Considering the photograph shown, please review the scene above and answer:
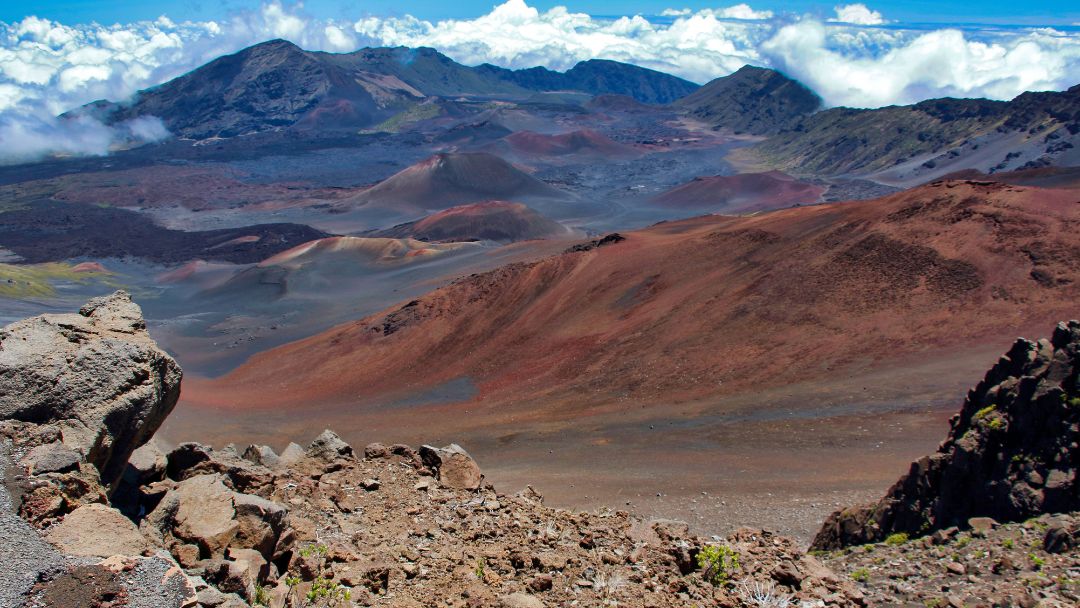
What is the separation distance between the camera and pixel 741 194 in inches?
4122

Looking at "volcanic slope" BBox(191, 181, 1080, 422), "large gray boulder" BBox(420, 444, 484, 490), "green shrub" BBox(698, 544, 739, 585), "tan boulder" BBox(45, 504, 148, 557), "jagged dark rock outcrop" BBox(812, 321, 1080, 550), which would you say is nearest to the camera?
"tan boulder" BBox(45, 504, 148, 557)

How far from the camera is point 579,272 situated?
39469 millimetres

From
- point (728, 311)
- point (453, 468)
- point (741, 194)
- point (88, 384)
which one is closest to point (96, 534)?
point (88, 384)

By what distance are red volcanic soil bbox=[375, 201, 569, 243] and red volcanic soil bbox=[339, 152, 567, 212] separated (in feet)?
61.6

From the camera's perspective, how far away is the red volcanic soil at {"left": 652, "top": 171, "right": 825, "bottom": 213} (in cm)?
9918

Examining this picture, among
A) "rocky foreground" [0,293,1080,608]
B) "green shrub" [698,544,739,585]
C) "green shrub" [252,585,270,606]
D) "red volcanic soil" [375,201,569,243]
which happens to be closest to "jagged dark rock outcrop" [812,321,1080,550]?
"rocky foreground" [0,293,1080,608]

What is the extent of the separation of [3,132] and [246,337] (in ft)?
561

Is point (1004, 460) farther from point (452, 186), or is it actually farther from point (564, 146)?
point (564, 146)

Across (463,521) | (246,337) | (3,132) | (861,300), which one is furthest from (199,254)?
(3,132)

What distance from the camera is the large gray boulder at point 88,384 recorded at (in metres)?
7.32

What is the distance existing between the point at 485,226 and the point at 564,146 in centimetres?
8123

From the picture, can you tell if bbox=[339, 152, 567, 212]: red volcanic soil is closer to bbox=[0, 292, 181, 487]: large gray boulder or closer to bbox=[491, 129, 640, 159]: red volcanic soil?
bbox=[491, 129, 640, 159]: red volcanic soil

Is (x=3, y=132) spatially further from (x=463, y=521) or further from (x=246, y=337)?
(x=463, y=521)

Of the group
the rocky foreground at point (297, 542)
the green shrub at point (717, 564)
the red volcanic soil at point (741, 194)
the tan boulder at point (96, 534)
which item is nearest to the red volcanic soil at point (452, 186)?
the red volcanic soil at point (741, 194)
